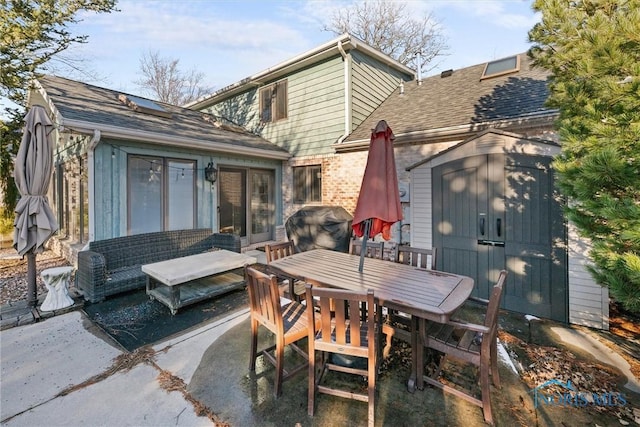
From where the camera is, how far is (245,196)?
799cm

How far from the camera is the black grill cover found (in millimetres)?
6305

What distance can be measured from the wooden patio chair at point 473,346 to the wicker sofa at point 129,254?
176 inches

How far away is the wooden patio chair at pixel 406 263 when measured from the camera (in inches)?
112

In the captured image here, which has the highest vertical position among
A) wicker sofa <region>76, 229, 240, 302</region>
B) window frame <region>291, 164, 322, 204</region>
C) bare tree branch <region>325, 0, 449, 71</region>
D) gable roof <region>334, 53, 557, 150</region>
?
bare tree branch <region>325, 0, 449, 71</region>

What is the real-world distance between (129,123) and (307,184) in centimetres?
452

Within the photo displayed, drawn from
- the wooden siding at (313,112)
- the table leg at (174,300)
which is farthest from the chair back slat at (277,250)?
the wooden siding at (313,112)

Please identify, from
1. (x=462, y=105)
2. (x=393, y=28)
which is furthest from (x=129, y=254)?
(x=393, y=28)

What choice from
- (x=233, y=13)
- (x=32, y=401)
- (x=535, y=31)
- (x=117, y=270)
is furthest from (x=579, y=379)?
(x=233, y=13)

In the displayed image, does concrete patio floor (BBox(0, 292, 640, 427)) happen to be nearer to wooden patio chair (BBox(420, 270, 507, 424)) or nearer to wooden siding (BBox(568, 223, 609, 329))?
wooden patio chair (BBox(420, 270, 507, 424))

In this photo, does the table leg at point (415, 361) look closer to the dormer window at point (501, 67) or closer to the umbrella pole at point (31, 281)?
the umbrella pole at point (31, 281)

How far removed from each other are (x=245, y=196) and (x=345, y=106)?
146 inches

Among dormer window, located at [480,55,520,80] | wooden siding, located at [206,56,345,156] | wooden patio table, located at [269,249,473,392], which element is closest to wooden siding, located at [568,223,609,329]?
wooden patio table, located at [269,249,473,392]

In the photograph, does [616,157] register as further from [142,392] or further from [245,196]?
[245,196]

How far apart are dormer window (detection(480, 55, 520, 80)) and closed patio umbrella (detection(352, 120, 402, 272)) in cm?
633
